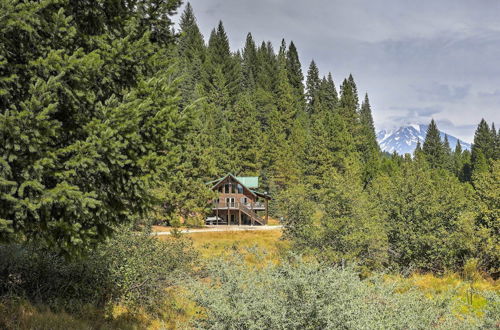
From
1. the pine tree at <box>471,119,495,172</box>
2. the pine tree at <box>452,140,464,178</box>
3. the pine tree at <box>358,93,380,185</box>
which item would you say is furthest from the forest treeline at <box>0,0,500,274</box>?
the pine tree at <box>452,140,464,178</box>

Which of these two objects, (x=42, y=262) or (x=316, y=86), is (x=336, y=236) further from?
(x=316, y=86)

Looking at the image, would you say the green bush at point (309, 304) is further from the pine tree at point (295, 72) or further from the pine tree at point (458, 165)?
the pine tree at point (458, 165)

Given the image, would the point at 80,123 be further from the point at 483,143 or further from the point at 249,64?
the point at 483,143

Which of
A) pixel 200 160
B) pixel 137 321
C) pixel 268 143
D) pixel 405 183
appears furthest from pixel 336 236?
pixel 268 143

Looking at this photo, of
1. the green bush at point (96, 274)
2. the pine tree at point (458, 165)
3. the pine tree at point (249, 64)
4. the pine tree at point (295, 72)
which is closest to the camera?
the green bush at point (96, 274)

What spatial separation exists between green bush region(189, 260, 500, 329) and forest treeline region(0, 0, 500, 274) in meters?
2.32

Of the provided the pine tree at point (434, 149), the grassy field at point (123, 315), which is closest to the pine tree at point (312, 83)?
the pine tree at point (434, 149)

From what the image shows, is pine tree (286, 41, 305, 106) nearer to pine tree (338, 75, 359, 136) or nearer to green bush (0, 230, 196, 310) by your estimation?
pine tree (338, 75, 359, 136)

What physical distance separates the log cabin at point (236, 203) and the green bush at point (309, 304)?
33.9m

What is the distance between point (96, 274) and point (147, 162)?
6.10 meters

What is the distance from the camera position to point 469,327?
24.0 feet

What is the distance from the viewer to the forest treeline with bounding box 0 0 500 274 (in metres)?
5.21

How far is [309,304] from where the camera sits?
618 centimetres

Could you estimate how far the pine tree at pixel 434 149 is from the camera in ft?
252
